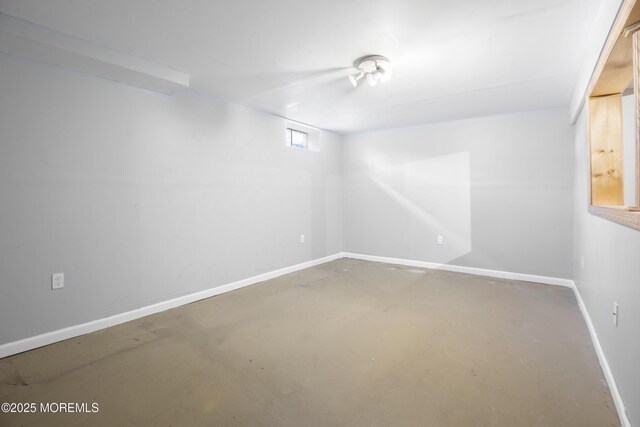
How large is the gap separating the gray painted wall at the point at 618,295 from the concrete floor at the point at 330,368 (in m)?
0.22

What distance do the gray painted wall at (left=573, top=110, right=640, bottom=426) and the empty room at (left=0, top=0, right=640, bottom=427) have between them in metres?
0.03

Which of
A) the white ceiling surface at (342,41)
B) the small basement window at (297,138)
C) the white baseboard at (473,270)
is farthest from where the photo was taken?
the small basement window at (297,138)

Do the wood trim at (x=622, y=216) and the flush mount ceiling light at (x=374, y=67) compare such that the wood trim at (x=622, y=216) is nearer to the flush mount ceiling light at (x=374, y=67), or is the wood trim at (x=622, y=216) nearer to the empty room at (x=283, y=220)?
the empty room at (x=283, y=220)

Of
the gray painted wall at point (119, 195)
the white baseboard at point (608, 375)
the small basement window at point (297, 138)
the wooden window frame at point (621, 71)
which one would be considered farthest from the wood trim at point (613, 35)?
the small basement window at point (297, 138)

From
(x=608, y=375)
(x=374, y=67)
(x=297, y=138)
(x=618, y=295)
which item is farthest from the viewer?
(x=297, y=138)

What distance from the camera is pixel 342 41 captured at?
221 centimetres

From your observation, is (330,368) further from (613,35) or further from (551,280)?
(551,280)

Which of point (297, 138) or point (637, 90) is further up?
point (297, 138)

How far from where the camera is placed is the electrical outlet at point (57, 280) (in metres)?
2.36

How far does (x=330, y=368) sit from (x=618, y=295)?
5.43ft

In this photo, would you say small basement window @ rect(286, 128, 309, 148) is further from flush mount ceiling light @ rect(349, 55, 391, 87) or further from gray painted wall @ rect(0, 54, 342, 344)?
flush mount ceiling light @ rect(349, 55, 391, 87)

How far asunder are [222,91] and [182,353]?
2549 mm

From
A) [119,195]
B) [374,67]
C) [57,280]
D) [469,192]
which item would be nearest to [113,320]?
[57,280]

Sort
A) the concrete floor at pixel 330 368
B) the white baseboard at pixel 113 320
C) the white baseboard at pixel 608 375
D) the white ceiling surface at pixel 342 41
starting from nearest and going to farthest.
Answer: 1. the white baseboard at pixel 608 375
2. the concrete floor at pixel 330 368
3. the white ceiling surface at pixel 342 41
4. the white baseboard at pixel 113 320
